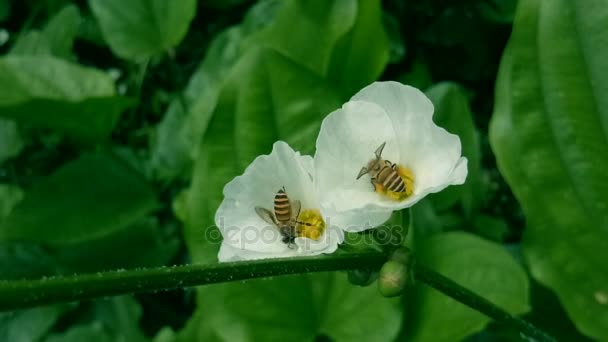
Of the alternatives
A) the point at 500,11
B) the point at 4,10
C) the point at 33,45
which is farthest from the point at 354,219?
the point at 4,10

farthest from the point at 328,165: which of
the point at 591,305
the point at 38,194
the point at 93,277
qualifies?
the point at 38,194

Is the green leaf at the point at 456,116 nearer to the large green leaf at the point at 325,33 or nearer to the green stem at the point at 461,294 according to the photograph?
the large green leaf at the point at 325,33

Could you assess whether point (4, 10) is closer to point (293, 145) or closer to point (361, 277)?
point (293, 145)

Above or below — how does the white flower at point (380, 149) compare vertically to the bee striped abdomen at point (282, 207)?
above

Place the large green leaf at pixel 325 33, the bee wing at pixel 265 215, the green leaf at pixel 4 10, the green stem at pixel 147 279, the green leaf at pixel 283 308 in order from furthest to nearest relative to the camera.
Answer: the green leaf at pixel 4 10 < the large green leaf at pixel 325 33 < the green leaf at pixel 283 308 < the bee wing at pixel 265 215 < the green stem at pixel 147 279

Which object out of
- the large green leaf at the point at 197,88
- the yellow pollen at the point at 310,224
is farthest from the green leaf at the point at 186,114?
the yellow pollen at the point at 310,224

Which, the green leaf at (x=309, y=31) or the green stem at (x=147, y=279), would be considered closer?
the green stem at (x=147, y=279)
